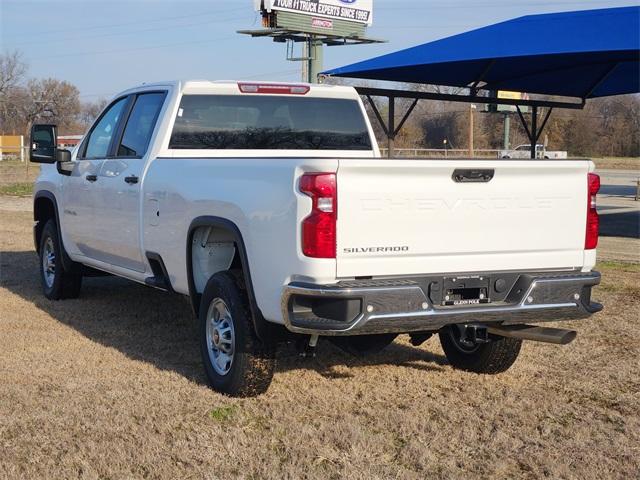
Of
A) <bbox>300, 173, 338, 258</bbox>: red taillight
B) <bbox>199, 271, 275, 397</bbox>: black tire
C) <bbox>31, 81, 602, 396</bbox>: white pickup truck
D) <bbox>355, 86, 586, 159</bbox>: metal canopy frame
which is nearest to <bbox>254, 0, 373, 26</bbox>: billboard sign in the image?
<bbox>355, 86, 586, 159</bbox>: metal canopy frame

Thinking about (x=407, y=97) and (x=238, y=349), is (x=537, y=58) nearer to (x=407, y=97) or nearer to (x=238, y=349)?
(x=407, y=97)

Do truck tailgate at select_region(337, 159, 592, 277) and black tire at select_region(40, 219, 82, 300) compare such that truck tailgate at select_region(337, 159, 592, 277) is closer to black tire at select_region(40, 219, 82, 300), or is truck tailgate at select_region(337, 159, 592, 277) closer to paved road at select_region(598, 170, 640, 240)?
black tire at select_region(40, 219, 82, 300)

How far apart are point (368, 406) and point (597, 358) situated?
224 centimetres

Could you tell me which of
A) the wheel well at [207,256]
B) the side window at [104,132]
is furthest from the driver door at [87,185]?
the wheel well at [207,256]

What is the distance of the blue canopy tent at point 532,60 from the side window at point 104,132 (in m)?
→ 7.89

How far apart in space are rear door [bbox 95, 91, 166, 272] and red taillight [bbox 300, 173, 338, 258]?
2.37 m

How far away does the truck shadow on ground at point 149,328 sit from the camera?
21.0ft

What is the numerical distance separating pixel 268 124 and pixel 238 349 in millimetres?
2351

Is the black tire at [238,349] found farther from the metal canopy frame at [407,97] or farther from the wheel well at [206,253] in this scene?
the metal canopy frame at [407,97]

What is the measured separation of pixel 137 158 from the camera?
6.83 m

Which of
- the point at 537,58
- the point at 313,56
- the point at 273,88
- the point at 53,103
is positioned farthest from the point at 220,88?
the point at 53,103

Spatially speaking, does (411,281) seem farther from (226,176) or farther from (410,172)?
(226,176)

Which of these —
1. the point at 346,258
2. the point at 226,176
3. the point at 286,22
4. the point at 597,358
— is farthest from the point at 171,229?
the point at 286,22

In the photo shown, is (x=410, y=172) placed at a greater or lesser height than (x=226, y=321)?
greater
